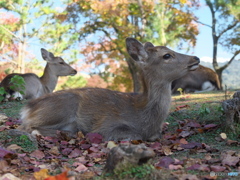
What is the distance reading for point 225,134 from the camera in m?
4.16

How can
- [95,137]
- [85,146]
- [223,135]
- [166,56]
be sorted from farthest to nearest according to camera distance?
[166,56] < [95,137] < [223,135] < [85,146]

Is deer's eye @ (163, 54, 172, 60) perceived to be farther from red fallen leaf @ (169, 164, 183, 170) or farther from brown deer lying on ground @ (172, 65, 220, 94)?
brown deer lying on ground @ (172, 65, 220, 94)

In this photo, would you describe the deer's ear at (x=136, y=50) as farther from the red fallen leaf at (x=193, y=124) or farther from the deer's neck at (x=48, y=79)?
the deer's neck at (x=48, y=79)

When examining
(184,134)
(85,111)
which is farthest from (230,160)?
(85,111)

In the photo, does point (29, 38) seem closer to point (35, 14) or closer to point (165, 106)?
point (35, 14)

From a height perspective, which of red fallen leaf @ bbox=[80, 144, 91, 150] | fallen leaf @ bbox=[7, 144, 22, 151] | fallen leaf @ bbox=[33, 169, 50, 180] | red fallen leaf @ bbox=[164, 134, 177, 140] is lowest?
red fallen leaf @ bbox=[164, 134, 177, 140]

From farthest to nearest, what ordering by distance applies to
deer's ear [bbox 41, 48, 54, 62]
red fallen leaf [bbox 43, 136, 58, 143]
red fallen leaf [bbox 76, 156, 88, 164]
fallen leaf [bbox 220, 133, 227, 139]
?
deer's ear [bbox 41, 48, 54, 62], red fallen leaf [bbox 43, 136, 58, 143], fallen leaf [bbox 220, 133, 227, 139], red fallen leaf [bbox 76, 156, 88, 164]

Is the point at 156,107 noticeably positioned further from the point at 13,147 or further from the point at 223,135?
the point at 13,147

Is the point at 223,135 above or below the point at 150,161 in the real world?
below

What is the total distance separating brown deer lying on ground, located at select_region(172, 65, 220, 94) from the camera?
493 inches

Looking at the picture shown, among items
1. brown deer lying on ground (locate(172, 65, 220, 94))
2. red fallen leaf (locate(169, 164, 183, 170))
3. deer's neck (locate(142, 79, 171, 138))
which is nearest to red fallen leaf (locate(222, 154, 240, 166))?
red fallen leaf (locate(169, 164, 183, 170))

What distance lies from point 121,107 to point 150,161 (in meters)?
2.06

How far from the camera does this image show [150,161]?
2.58 m

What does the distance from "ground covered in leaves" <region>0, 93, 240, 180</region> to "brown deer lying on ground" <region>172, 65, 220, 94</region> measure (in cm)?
722
